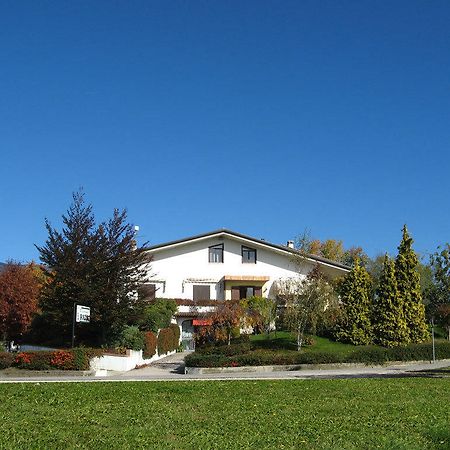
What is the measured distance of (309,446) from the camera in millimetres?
9039

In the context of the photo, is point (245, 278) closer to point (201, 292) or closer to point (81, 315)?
point (201, 292)

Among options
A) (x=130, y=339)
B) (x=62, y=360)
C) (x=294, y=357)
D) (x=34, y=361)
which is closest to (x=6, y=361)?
(x=34, y=361)

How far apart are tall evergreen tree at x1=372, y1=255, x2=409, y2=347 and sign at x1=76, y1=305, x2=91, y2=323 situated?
690 inches

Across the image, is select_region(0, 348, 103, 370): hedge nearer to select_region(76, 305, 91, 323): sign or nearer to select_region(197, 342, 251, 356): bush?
select_region(76, 305, 91, 323): sign

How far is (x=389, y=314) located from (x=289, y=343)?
676cm

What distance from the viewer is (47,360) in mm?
26594

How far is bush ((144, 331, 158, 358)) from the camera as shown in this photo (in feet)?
110

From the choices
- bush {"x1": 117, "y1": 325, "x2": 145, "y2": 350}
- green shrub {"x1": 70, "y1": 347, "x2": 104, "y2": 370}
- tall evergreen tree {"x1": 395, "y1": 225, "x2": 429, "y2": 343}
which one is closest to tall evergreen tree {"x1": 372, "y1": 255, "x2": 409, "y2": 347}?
tall evergreen tree {"x1": 395, "y1": 225, "x2": 429, "y2": 343}

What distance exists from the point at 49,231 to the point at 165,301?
13.4 metres

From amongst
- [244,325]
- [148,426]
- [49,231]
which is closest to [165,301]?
[244,325]

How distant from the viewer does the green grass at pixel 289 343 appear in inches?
1326

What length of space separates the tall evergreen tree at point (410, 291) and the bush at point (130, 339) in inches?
652

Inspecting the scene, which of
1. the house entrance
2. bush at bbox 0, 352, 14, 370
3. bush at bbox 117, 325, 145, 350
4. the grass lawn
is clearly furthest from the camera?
the house entrance

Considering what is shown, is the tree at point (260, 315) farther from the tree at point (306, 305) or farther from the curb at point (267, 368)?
the curb at point (267, 368)
